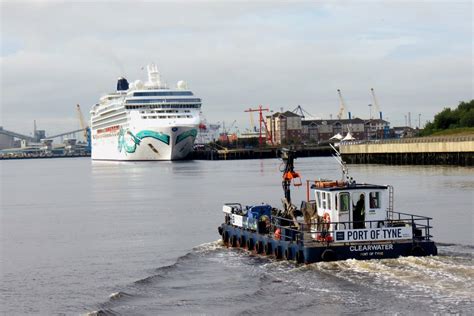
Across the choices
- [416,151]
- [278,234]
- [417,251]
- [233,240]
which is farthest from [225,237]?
[416,151]

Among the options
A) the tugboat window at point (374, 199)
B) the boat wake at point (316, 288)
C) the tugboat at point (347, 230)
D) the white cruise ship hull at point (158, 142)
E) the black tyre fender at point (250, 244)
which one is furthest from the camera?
the white cruise ship hull at point (158, 142)

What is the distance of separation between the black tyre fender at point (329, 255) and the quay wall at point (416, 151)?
81.1 m

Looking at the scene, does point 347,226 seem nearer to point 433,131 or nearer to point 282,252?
point 282,252

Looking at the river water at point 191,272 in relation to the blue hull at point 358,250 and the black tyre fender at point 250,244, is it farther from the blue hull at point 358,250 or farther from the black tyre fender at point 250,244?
the black tyre fender at point 250,244

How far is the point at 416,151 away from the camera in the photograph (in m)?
127

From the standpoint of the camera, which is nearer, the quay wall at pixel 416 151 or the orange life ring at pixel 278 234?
the orange life ring at pixel 278 234

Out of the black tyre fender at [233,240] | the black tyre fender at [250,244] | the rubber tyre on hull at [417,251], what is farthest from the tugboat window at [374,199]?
the black tyre fender at [233,240]

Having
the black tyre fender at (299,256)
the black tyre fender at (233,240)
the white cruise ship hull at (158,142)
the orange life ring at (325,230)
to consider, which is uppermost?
the white cruise ship hull at (158,142)

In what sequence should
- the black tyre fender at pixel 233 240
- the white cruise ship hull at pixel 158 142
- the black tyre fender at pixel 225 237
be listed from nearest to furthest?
1. the black tyre fender at pixel 233 240
2. the black tyre fender at pixel 225 237
3. the white cruise ship hull at pixel 158 142

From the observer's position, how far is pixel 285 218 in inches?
1479

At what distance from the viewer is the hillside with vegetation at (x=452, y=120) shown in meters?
151

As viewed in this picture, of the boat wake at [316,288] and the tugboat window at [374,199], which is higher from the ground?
the tugboat window at [374,199]

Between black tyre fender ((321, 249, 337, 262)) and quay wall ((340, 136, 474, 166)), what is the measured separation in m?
81.1

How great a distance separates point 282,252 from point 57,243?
1648 centimetres
